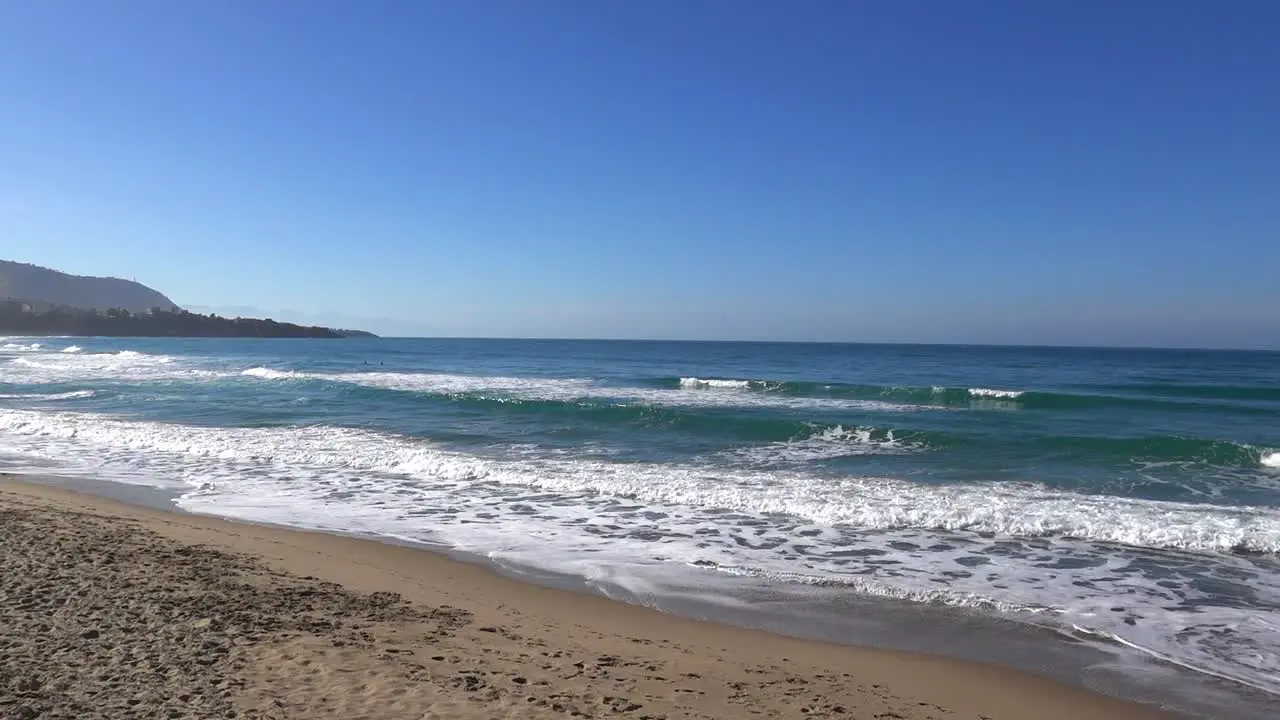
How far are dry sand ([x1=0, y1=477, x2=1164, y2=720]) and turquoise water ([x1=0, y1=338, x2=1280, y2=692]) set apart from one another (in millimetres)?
1562

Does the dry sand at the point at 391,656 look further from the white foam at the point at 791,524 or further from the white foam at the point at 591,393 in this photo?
the white foam at the point at 591,393

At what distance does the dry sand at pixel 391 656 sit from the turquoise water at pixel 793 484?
1562 millimetres

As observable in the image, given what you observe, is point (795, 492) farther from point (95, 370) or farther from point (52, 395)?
point (95, 370)

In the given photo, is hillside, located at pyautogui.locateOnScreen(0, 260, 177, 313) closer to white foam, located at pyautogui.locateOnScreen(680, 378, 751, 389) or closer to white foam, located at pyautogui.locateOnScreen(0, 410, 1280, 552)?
white foam, located at pyautogui.locateOnScreen(680, 378, 751, 389)

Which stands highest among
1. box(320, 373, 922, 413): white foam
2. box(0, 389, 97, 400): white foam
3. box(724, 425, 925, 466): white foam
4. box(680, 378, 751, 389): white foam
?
box(680, 378, 751, 389): white foam

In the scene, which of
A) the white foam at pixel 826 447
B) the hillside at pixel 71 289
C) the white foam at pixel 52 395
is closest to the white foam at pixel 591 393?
the white foam at pixel 826 447

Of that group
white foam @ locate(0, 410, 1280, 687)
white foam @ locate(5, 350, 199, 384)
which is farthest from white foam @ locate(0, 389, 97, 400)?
white foam @ locate(0, 410, 1280, 687)

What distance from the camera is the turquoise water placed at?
7.43m

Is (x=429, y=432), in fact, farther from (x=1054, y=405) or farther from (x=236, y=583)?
(x=1054, y=405)

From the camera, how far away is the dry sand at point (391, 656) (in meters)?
4.12

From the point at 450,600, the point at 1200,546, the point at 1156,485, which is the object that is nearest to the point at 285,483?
the point at 450,600

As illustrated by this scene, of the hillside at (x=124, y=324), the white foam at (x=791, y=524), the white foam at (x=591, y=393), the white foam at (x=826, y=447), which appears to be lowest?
the white foam at (x=791, y=524)

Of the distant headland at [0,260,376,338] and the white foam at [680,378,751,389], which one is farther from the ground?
the distant headland at [0,260,376,338]

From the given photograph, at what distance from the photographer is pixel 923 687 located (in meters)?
5.02
